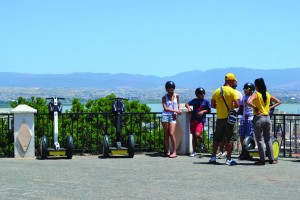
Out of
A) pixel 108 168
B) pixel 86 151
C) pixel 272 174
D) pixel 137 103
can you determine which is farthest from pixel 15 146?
pixel 272 174

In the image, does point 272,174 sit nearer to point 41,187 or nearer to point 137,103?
point 41,187

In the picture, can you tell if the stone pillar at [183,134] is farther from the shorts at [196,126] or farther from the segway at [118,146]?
the segway at [118,146]

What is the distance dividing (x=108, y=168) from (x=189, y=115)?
3.64 meters

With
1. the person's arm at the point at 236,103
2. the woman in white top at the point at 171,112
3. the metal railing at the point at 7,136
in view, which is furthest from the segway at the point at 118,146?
the person's arm at the point at 236,103

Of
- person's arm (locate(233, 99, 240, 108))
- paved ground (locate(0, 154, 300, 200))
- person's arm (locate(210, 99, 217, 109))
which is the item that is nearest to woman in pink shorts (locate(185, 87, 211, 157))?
paved ground (locate(0, 154, 300, 200))

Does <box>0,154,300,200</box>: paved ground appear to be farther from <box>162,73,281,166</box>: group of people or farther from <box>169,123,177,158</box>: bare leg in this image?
<box>169,123,177,158</box>: bare leg

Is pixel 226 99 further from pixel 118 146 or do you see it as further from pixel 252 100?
pixel 118 146

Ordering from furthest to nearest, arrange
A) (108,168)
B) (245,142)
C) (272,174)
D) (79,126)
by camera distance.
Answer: (79,126)
(245,142)
(108,168)
(272,174)

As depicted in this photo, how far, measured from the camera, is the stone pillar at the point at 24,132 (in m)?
15.8

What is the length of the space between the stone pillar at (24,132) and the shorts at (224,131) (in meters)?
4.81

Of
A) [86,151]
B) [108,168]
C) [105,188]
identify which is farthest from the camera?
[86,151]

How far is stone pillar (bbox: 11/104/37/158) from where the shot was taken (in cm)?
1584

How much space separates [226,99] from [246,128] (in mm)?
1351

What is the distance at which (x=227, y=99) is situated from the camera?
44.3 ft
